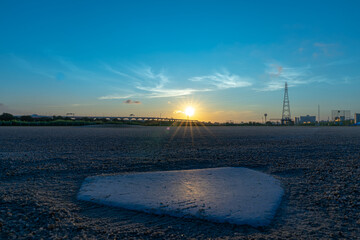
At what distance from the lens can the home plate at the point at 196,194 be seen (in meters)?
3.16

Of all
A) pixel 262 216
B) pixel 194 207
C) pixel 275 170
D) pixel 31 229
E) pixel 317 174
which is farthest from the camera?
pixel 275 170

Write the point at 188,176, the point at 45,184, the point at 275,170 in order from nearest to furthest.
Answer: the point at 45,184 → the point at 188,176 → the point at 275,170

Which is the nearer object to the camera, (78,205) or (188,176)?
(78,205)

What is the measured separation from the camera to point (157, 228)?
9.23 ft

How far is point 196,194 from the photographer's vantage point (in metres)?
3.82

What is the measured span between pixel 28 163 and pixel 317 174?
6849mm

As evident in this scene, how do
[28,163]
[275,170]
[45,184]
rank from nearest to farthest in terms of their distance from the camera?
[45,184], [275,170], [28,163]

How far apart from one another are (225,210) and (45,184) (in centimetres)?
327

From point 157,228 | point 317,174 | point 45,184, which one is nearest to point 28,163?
point 45,184

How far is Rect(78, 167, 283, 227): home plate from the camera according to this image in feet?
10.4

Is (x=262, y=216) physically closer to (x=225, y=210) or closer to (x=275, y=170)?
(x=225, y=210)

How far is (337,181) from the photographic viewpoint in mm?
4668

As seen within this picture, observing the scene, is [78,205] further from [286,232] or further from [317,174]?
[317,174]

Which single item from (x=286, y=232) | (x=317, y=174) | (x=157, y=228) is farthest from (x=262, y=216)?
(x=317, y=174)
